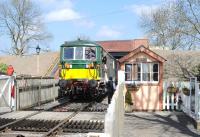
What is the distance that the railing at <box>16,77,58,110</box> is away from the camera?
21.4 metres

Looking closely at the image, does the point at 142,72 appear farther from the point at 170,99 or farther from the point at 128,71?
the point at 170,99

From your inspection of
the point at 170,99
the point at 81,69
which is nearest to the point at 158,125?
the point at 170,99

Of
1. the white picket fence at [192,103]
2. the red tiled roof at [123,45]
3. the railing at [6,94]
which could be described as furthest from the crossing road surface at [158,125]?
the red tiled roof at [123,45]

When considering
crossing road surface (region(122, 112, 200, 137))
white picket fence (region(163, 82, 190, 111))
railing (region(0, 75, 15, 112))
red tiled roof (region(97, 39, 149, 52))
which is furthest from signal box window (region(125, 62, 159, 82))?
red tiled roof (region(97, 39, 149, 52))

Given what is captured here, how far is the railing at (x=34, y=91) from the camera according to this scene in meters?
21.4

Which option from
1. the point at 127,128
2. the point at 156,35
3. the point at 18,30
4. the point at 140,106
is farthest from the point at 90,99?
the point at 18,30

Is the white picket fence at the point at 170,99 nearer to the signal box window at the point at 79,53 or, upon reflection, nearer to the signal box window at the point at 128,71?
the signal box window at the point at 128,71

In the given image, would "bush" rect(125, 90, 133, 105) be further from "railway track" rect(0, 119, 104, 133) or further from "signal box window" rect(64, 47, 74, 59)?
"signal box window" rect(64, 47, 74, 59)

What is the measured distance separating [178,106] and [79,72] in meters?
7.63

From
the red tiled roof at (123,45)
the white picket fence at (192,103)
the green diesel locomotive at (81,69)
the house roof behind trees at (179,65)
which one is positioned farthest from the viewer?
the red tiled roof at (123,45)

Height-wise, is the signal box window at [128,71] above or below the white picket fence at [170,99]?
above

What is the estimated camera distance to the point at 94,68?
25.7m

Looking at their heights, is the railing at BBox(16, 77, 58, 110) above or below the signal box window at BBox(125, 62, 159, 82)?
below

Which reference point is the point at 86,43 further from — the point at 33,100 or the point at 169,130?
the point at 169,130
